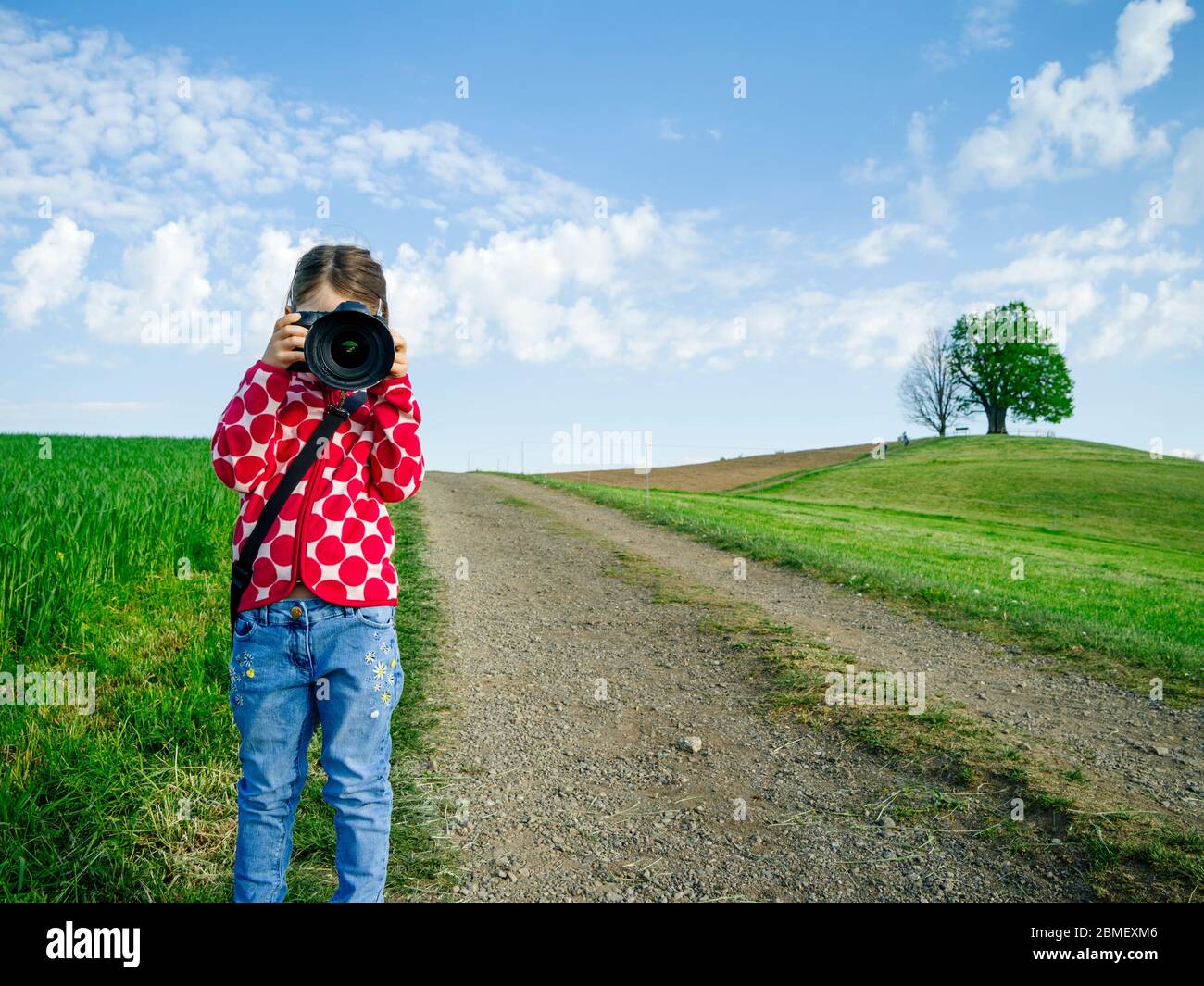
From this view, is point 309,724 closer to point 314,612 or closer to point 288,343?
point 314,612

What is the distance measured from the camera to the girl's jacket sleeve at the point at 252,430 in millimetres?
2707

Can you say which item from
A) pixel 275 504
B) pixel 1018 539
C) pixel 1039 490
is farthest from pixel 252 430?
pixel 1039 490

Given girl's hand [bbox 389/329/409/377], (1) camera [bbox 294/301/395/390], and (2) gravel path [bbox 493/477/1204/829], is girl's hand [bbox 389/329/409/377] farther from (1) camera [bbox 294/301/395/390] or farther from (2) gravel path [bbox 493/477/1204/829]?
(2) gravel path [bbox 493/477/1204/829]

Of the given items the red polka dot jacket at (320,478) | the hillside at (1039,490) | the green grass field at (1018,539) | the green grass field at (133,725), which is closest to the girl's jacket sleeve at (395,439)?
the red polka dot jacket at (320,478)

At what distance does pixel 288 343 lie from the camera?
2.63m

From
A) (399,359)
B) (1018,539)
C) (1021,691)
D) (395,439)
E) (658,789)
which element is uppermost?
(399,359)

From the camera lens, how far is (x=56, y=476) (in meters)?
11.6

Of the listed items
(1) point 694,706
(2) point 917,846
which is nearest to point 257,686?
(2) point 917,846

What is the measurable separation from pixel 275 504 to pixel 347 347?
0.60 m

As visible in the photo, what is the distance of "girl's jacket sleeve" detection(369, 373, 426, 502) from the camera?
282 centimetres

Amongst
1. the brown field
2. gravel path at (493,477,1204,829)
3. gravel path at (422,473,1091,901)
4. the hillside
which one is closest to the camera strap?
gravel path at (422,473,1091,901)

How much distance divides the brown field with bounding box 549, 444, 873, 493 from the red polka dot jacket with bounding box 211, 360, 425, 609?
131 feet

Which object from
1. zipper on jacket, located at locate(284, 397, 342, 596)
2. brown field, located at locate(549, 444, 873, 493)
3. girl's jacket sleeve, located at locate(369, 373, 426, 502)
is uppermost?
brown field, located at locate(549, 444, 873, 493)
